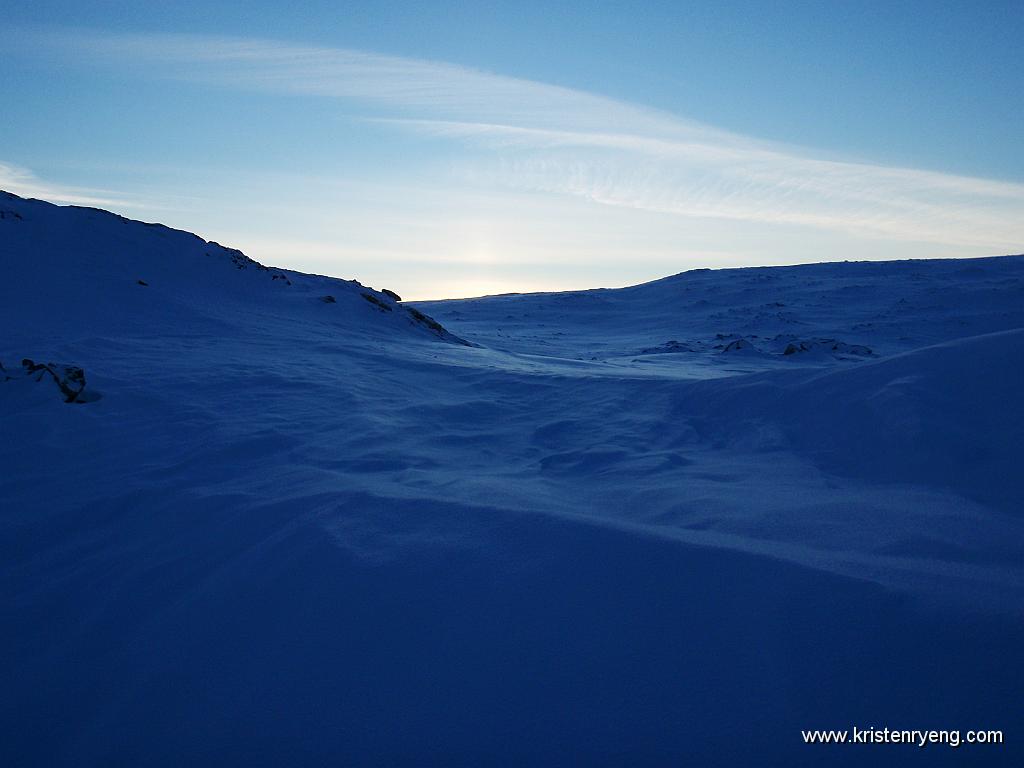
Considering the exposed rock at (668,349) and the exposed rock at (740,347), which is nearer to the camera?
the exposed rock at (740,347)

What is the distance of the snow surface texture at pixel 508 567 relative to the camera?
147 cm

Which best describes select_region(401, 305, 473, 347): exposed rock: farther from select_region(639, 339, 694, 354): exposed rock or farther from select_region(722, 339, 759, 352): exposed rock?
select_region(722, 339, 759, 352): exposed rock

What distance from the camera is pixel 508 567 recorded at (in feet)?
6.57

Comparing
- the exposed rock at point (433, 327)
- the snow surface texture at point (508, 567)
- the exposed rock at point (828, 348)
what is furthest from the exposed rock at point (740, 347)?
the snow surface texture at point (508, 567)

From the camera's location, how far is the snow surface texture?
147 cm

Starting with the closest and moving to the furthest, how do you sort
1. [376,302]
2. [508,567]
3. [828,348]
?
[508,567] → [828,348] → [376,302]

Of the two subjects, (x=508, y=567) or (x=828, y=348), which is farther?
(x=828, y=348)

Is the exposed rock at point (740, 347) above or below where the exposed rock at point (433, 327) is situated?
below

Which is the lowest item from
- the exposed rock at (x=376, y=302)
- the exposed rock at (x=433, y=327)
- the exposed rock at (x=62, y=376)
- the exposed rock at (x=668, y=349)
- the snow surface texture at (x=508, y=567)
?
the snow surface texture at (x=508, y=567)

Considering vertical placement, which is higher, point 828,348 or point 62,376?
point 828,348

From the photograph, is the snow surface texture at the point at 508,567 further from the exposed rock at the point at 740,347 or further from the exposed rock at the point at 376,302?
the exposed rock at the point at 740,347

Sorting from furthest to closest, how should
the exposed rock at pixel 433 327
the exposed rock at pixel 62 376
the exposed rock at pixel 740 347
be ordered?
1. the exposed rock at pixel 740 347
2. the exposed rock at pixel 433 327
3. the exposed rock at pixel 62 376

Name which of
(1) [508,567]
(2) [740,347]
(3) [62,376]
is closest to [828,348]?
(2) [740,347]

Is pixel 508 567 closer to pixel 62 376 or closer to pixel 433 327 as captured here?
pixel 62 376
